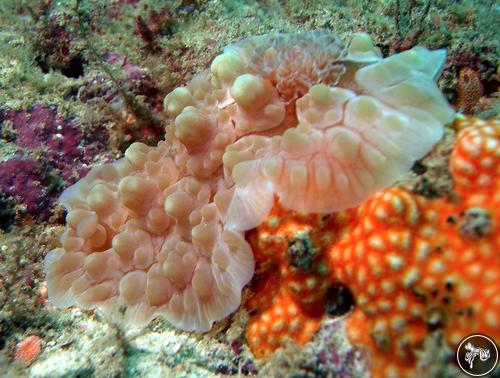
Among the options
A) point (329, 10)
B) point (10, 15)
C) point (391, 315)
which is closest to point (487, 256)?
point (391, 315)

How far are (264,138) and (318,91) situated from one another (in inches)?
17.1

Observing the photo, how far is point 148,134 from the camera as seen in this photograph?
12.9ft

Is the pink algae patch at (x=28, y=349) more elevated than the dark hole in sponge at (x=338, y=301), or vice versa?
the dark hole in sponge at (x=338, y=301)

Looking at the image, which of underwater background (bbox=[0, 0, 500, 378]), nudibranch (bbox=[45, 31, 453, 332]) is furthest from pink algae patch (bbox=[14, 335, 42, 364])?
nudibranch (bbox=[45, 31, 453, 332])

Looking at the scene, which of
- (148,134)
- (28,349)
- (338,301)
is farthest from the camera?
(148,134)

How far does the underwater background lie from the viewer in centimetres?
195

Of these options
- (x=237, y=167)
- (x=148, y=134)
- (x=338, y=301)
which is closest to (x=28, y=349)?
(x=237, y=167)

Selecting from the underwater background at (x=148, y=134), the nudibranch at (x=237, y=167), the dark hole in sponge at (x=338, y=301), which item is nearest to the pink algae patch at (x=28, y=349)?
the underwater background at (x=148, y=134)

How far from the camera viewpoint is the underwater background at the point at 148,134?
1.95m

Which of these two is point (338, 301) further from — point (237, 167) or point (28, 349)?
point (28, 349)

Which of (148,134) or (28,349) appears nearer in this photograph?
(28,349)

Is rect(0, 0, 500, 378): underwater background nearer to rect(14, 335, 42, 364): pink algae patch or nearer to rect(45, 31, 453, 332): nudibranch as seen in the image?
rect(14, 335, 42, 364): pink algae patch

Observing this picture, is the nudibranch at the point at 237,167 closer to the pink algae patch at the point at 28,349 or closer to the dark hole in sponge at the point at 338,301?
the pink algae patch at the point at 28,349

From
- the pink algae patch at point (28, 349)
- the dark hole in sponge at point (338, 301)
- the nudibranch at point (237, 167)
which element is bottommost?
the pink algae patch at point (28, 349)
